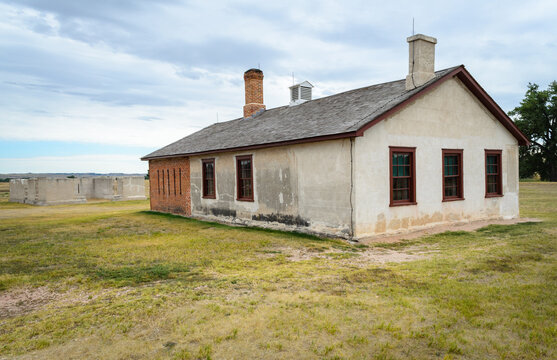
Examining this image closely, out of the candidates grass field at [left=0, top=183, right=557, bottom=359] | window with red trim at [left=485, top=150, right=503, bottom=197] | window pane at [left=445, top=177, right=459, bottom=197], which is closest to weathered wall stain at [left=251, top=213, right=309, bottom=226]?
grass field at [left=0, top=183, right=557, bottom=359]

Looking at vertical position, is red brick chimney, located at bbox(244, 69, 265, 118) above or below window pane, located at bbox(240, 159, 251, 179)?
above

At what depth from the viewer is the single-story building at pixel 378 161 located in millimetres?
11609

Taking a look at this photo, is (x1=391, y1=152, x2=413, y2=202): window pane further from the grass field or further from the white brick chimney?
the white brick chimney

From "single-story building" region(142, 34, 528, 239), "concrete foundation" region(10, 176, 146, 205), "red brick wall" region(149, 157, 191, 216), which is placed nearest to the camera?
"single-story building" region(142, 34, 528, 239)

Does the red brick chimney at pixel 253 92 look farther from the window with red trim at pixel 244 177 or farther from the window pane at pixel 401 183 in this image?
the window pane at pixel 401 183

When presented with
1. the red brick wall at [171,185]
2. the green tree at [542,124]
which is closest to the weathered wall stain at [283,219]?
the red brick wall at [171,185]

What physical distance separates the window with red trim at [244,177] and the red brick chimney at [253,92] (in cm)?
607

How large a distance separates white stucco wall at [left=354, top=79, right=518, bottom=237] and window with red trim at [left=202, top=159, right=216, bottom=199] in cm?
831

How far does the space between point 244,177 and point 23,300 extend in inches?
397

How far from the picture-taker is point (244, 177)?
625 inches

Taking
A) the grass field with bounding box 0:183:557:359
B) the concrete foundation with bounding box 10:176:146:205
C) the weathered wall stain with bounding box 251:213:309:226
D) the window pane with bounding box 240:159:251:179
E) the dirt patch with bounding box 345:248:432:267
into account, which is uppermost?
the window pane with bounding box 240:159:251:179

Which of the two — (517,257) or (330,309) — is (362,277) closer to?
(330,309)

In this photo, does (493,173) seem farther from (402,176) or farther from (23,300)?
(23,300)

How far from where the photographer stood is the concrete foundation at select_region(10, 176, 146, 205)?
29.5 m
